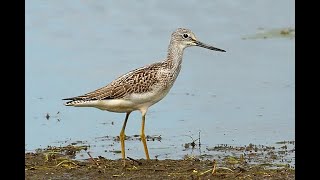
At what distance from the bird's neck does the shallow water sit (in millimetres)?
976

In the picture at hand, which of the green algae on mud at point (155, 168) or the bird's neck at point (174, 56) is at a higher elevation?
the bird's neck at point (174, 56)

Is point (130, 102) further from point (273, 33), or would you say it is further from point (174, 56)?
point (273, 33)

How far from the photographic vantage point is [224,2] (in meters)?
18.8

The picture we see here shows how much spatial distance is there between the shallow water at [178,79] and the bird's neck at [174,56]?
976 millimetres

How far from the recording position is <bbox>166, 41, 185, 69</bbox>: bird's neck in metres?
11.1

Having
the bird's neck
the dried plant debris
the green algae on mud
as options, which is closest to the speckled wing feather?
the bird's neck

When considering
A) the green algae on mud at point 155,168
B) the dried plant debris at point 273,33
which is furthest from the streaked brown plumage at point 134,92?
the dried plant debris at point 273,33

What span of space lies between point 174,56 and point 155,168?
167 centimetres

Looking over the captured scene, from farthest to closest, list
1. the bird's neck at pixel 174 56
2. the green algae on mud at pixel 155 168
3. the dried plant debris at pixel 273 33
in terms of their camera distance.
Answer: the dried plant debris at pixel 273 33 < the bird's neck at pixel 174 56 < the green algae on mud at pixel 155 168

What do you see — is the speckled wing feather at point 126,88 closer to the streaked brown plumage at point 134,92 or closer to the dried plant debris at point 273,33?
the streaked brown plumage at point 134,92

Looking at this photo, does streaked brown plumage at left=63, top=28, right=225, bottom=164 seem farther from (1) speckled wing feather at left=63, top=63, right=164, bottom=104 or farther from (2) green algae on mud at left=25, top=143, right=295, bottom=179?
(2) green algae on mud at left=25, top=143, right=295, bottom=179

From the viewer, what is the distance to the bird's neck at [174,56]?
11094 millimetres

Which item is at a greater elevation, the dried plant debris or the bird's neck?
the dried plant debris
